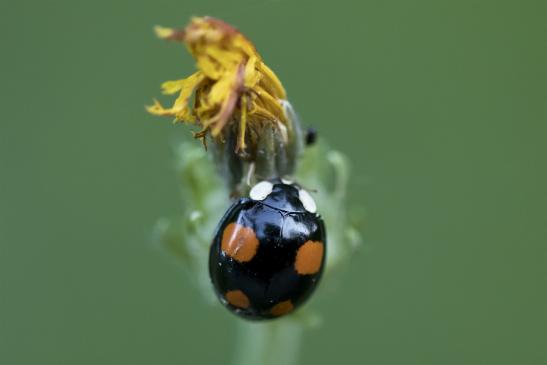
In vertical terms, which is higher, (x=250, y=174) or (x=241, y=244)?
(x=250, y=174)

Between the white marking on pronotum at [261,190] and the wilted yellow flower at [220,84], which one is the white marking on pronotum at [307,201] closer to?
the white marking on pronotum at [261,190]

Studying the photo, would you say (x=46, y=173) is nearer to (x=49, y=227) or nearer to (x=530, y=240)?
(x=49, y=227)

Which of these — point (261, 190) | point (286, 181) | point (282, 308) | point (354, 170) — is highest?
point (354, 170)

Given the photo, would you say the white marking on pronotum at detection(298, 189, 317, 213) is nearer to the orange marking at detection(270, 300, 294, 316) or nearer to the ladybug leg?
the ladybug leg

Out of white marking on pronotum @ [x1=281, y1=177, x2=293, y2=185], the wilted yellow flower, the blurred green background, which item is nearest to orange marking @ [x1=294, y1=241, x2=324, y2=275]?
white marking on pronotum @ [x1=281, y1=177, x2=293, y2=185]

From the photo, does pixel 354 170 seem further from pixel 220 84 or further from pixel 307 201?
pixel 220 84

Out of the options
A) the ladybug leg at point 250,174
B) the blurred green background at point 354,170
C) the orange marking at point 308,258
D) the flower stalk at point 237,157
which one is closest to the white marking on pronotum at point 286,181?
the flower stalk at point 237,157

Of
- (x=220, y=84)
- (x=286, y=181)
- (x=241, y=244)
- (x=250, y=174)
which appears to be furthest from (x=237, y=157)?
(x=220, y=84)
